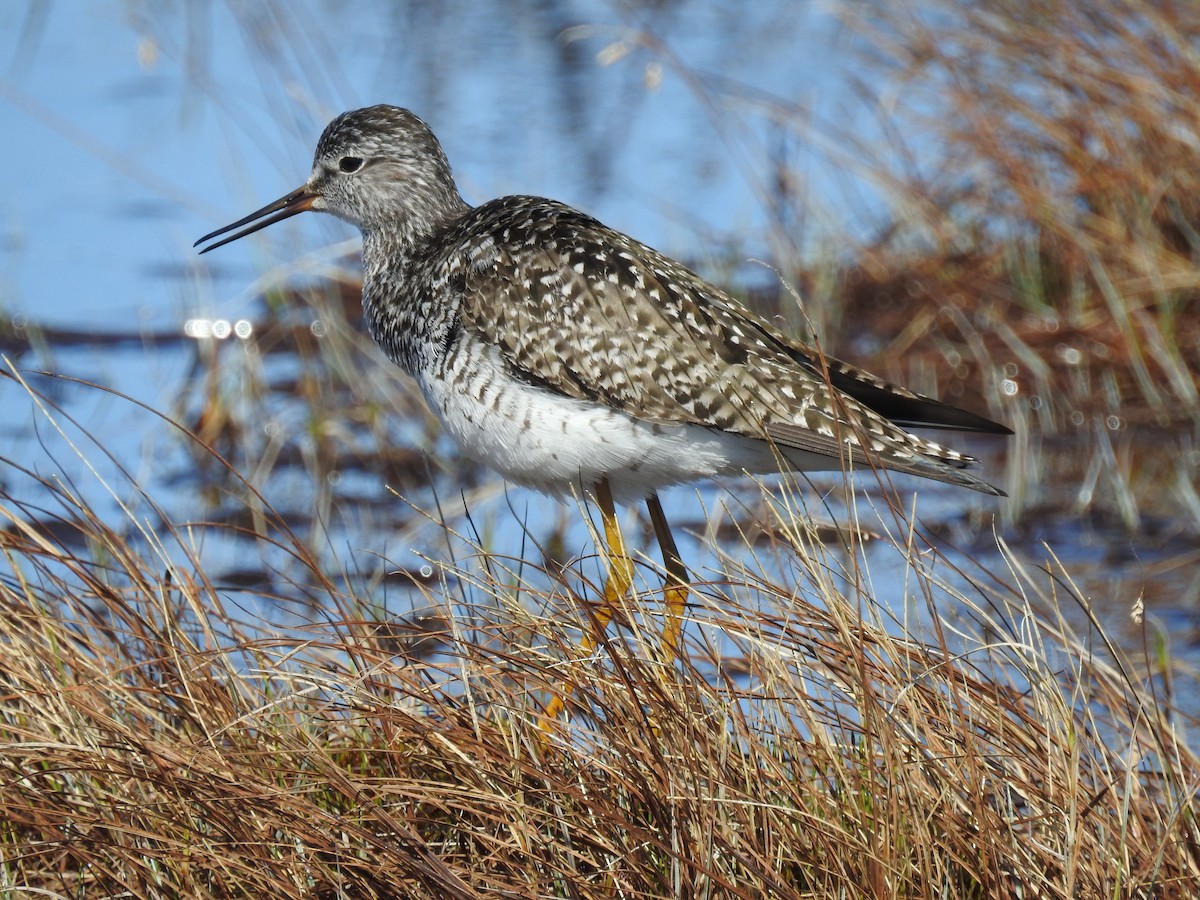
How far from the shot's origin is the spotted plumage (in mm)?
4969

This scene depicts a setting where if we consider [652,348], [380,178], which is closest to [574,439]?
[652,348]

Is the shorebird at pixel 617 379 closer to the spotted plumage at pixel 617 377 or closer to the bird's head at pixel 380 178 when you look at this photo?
the spotted plumage at pixel 617 377

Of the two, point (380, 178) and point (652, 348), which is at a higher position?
point (380, 178)

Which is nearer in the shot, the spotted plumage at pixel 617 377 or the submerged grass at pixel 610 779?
the submerged grass at pixel 610 779

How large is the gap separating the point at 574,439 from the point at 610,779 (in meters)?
1.57

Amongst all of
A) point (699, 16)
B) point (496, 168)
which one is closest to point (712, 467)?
point (496, 168)

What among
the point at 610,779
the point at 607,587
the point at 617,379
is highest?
the point at 617,379

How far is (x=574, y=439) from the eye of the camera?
4984mm

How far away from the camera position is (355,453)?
8086 mm

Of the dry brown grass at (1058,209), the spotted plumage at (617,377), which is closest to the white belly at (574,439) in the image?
the spotted plumage at (617,377)

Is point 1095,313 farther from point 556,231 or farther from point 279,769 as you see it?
point 279,769

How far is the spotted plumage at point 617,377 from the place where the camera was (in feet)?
16.3

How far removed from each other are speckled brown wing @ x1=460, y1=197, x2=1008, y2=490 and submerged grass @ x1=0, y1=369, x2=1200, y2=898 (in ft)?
3.32

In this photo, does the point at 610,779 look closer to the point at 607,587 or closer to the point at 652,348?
the point at 607,587
